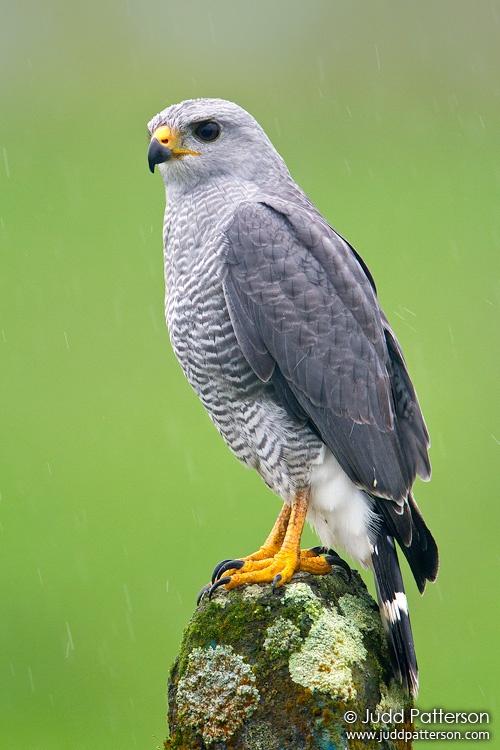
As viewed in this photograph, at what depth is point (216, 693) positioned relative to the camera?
4172 millimetres

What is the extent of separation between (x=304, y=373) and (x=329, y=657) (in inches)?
52.9

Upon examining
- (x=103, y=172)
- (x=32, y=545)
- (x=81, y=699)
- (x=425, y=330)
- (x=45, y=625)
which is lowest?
(x=81, y=699)

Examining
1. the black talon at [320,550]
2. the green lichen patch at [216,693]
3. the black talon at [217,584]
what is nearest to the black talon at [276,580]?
the black talon at [217,584]

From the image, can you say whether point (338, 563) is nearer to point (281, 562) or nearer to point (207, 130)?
point (281, 562)

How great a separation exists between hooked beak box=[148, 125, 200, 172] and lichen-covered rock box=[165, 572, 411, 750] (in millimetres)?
2184

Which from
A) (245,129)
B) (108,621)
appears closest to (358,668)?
(245,129)

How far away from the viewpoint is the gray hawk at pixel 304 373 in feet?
15.9

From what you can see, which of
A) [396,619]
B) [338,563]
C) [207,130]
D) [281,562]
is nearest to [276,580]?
[281,562]

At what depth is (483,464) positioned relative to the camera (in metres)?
12.8

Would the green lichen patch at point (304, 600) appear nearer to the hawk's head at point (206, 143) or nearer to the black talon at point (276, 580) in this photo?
the black talon at point (276, 580)

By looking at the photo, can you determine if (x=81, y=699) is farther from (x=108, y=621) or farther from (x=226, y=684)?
(x=226, y=684)

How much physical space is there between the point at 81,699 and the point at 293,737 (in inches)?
234

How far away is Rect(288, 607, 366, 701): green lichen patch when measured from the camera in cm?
411

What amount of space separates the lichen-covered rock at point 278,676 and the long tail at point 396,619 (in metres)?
0.06
